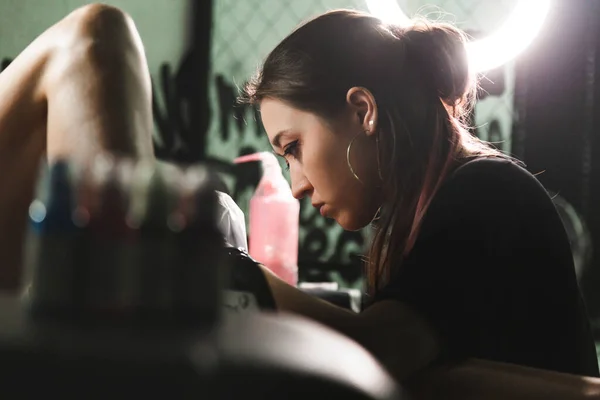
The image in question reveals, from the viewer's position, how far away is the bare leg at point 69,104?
0.60m

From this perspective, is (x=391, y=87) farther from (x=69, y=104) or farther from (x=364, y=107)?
(x=69, y=104)

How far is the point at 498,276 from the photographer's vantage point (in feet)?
3.17

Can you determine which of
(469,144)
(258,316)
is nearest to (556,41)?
(469,144)

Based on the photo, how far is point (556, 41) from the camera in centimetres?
233

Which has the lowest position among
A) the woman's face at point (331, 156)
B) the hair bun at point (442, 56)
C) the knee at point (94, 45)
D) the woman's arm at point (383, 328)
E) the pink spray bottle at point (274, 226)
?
the pink spray bottle at point (274, 226)

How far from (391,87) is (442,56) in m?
0.10

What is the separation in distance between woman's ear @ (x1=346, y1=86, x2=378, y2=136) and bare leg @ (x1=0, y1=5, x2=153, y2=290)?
51 cm

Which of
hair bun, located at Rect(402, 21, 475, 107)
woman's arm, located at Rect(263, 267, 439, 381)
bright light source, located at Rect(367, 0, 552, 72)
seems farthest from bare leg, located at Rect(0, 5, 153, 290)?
bright light source, located at Rect(367, 0, 552, 72)

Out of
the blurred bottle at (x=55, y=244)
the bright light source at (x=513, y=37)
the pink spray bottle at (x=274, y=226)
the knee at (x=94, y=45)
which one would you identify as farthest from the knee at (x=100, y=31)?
the bright light source at (x=513, y=37)

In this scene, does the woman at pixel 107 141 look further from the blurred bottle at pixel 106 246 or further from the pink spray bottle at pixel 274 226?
the pink spray bottle at pixel 274 226

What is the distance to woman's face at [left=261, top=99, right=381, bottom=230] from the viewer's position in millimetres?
1171

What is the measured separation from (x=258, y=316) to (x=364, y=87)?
0.88 m

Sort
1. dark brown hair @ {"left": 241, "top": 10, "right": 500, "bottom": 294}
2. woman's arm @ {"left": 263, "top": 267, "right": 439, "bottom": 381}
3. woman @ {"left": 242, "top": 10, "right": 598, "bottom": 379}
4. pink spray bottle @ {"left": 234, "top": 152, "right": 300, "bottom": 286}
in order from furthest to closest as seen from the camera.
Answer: pink spray bottle @ {"left": 234, "top": 152, "right": 300, "bottom": 286}
dark brown hair @ {"left": 241, "top": 10, "right": 500, "bottom": 294}
woman @ {"left": 242, "top": 10, "right": 598, "bottom": 379}
woman's arm @ {"left": 263, "top": 267, "right": 439, "bottom": 381}

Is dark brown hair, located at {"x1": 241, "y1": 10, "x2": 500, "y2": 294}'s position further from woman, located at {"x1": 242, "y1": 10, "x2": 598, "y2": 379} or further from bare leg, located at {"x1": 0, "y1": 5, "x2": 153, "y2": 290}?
bare leg, located at {"x1": 0, "y1": 5, "x2": 153, "y2": 290}
